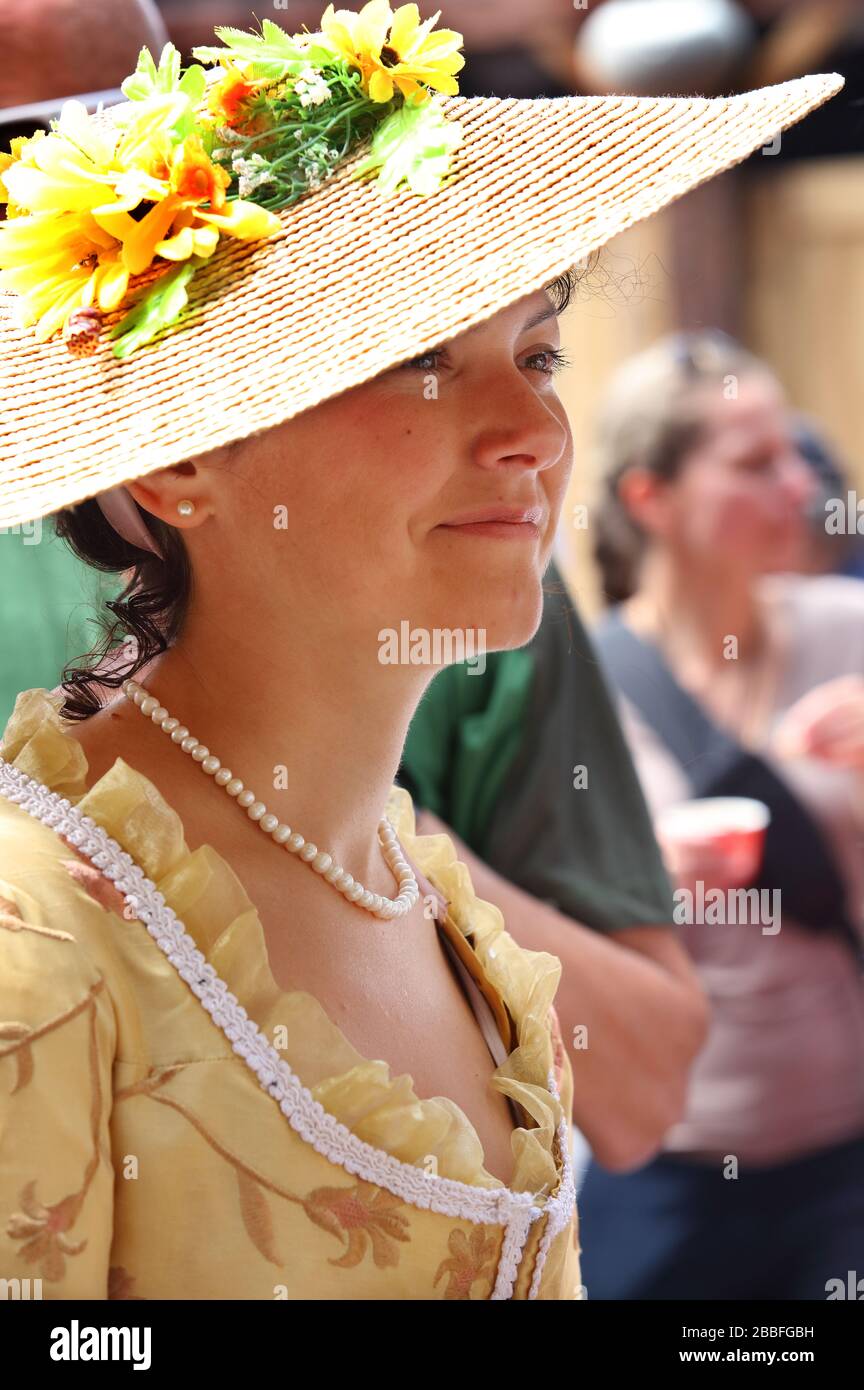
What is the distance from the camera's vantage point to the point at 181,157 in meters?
1.05

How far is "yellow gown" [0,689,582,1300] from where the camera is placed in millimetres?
910

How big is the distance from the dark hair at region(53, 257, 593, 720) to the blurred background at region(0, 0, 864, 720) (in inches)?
6.4

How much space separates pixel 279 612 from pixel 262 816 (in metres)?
0.14

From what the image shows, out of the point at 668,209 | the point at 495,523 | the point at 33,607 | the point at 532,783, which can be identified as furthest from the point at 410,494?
the point at 668,209

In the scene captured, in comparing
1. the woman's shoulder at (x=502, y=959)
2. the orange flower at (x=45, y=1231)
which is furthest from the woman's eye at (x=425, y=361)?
the orange flower at (x=45, y=1231)

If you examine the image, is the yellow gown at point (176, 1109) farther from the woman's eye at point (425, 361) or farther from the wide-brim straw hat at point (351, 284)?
the woman's eye at point (425, 361)

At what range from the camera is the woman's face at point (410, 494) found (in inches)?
41.0

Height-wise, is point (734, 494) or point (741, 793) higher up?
point (734, 494)

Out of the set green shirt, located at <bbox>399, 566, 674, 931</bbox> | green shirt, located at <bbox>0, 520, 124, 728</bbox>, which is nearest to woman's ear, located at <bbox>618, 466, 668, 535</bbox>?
green shirt, located at <bbox>399, 566, 674, 931</bbox>

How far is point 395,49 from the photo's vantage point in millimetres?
1111

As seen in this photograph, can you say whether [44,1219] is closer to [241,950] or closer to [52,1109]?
[52,1109]

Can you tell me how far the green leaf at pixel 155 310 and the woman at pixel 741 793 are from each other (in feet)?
4.22
